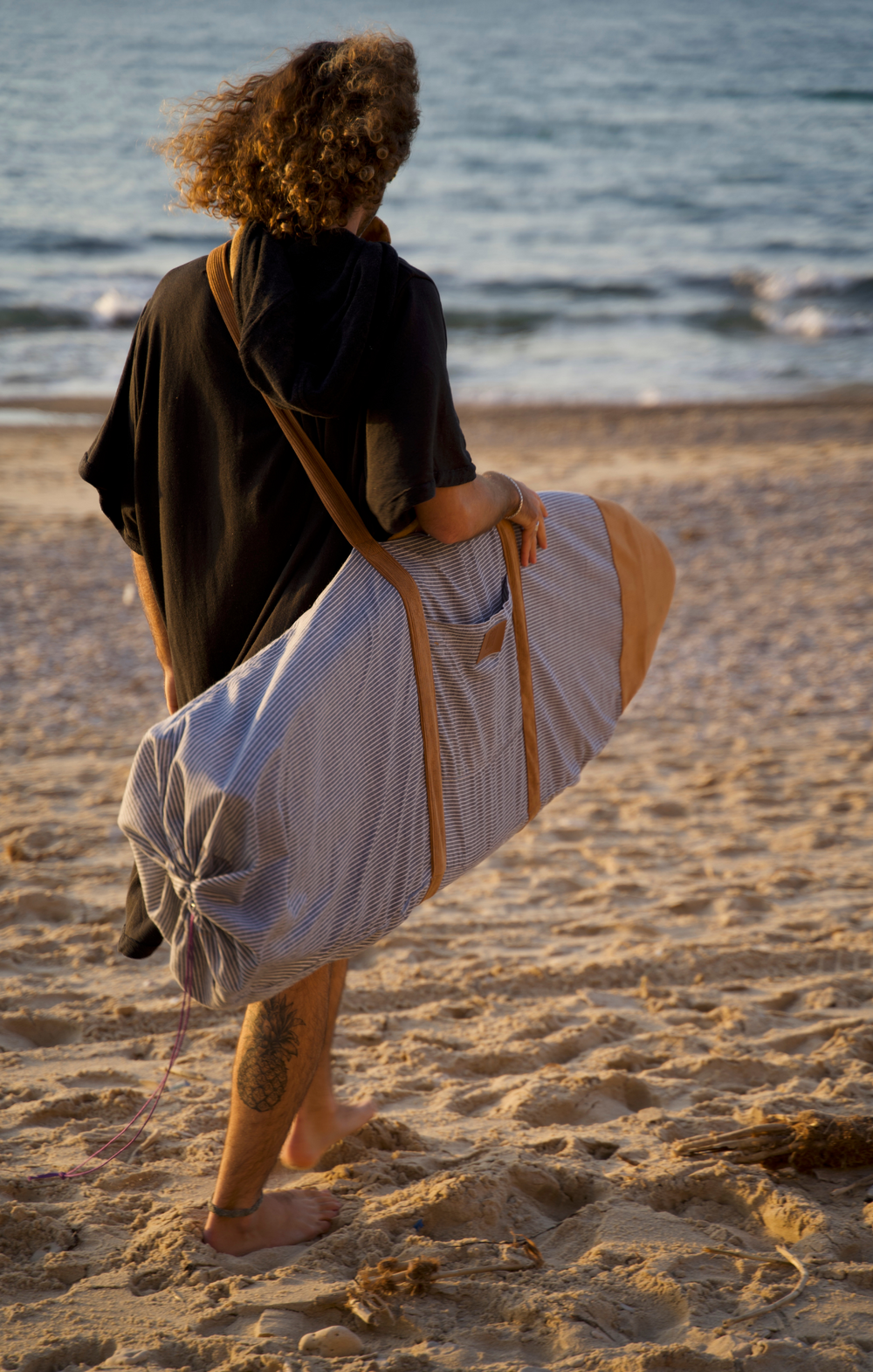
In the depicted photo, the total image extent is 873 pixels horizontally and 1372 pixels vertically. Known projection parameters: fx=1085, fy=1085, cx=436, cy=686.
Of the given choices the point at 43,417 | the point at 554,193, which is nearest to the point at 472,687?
the point at 43,417

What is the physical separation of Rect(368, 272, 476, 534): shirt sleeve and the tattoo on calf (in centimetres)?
84

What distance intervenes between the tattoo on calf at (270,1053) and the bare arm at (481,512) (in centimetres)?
82

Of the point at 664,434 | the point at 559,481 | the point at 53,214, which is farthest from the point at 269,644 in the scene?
the point at 53,214

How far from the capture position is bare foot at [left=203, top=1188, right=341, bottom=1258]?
1.91 meters

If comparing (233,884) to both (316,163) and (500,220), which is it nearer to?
(316,163)

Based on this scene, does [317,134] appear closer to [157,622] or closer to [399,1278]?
[157,622]

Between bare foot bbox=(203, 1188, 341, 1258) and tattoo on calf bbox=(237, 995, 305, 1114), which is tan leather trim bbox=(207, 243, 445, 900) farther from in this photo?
bare foot bbox=(203, 1188, 341, 1258)

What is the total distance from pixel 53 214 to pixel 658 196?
11.8 meters

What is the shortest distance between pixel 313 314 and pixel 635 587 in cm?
96

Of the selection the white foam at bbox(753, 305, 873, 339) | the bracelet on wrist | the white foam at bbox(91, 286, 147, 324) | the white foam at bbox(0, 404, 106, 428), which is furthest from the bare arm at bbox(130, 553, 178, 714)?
the white foam at bbox(753, 305, 873, 339)

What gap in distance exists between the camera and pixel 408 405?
1.53m

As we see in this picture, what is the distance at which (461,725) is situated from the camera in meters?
1.82

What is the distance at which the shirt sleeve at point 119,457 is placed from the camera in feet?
6.02

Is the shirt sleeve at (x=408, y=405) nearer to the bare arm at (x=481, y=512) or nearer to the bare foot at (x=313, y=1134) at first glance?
the bare arm at (x=481, y=512)
